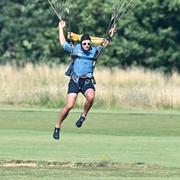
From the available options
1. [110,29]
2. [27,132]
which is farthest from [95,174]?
[27,132]

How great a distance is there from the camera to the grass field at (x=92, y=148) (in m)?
14.4

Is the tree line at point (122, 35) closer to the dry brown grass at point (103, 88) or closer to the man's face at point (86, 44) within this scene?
the dry brown grass at point (103, 88)

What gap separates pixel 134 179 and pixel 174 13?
113ft

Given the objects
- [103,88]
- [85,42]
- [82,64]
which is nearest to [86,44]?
[85,42]

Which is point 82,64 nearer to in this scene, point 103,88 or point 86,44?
point 86,44

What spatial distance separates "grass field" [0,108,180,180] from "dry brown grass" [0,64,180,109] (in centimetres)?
428

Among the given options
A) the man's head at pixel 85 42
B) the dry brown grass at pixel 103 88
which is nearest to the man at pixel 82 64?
the man's head at pixel 85 42

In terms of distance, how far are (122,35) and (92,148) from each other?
102 feet

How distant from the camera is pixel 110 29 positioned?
16.9 metres

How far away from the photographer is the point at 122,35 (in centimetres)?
4862

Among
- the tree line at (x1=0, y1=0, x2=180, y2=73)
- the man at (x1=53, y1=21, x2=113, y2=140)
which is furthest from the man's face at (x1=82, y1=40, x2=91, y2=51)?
the tree line at (x1=0, y1=0, x2=180, y2=73)

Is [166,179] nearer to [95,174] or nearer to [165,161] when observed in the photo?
[95,174]

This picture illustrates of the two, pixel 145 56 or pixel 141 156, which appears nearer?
pixel 141 156

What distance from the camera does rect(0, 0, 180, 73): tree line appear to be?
4688cm
